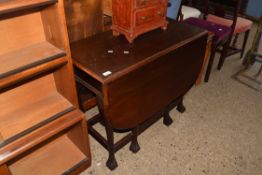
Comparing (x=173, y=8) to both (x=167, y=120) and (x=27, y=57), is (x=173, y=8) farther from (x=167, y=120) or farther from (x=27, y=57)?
(x=27, y=57)

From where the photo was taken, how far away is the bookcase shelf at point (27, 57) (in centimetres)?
105

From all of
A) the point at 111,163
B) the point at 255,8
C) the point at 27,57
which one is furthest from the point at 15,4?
the point at 255,8

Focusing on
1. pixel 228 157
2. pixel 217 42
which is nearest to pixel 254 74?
pixel 217 42

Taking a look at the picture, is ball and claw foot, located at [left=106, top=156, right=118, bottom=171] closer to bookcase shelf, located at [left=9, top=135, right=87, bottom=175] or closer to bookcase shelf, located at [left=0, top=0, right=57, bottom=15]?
bookcase shelf, located at [left=9, top=135, right=87, bottom=175]

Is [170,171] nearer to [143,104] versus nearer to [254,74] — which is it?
[143,104]

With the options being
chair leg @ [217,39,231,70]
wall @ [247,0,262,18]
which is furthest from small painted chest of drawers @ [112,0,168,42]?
wall @ [247,0,262,18]

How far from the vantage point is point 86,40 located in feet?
4.99

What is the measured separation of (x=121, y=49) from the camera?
1442 mm

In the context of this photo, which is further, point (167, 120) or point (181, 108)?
point (181, 108)

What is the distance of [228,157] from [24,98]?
1.52 meters

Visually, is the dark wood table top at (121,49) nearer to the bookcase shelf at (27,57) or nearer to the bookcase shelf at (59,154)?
the bookcase shelf at (27,57)

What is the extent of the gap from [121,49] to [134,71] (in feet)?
0.75

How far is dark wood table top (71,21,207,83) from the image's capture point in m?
1.26

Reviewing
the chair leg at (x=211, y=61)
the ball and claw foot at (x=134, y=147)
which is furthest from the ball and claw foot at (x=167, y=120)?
→ the chair leg at (x=211, y=61)
